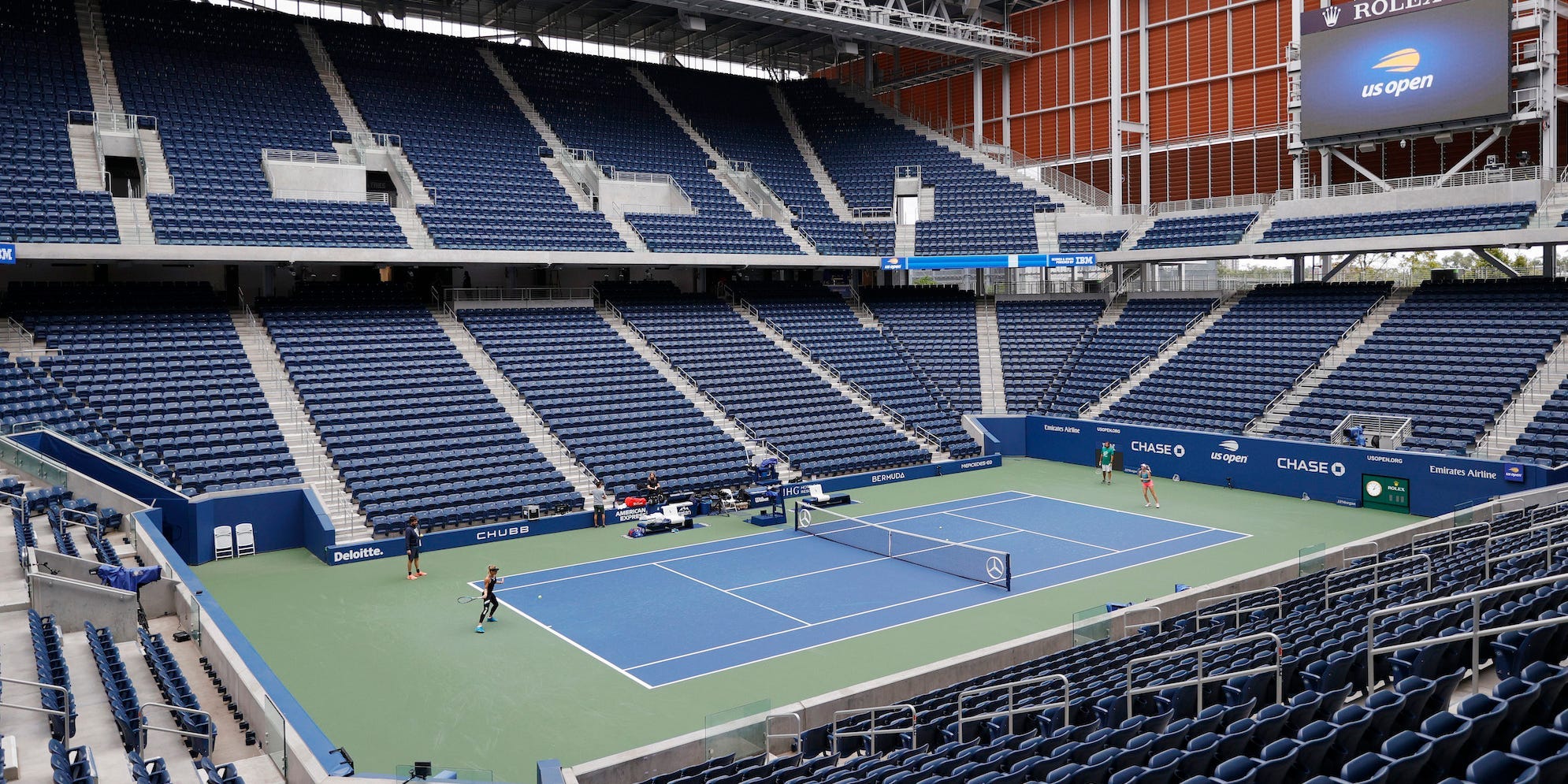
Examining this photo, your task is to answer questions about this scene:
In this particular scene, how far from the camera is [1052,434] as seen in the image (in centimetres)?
3750

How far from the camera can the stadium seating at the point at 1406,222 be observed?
32.5m

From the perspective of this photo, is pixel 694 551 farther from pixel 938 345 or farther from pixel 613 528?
pixel 938 345

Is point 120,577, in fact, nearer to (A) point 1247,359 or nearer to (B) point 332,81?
(B) point 332,81

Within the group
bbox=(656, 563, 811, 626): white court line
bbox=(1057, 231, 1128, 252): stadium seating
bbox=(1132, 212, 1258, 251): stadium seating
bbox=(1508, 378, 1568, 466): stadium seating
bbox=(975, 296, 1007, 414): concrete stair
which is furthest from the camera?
bbox=(1057, 231, 1128, 252): stadium seating

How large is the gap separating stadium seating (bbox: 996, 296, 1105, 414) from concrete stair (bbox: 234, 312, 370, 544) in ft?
74.4

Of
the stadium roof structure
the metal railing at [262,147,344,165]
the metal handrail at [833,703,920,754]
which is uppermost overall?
the stadium roof structure

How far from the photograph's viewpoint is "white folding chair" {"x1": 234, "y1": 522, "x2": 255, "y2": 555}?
24.7 metres

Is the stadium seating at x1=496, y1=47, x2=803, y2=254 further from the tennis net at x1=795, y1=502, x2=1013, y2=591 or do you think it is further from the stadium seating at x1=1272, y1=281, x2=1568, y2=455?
the stadium seating at x1=1272, y1=281, x2=1568, y2=455

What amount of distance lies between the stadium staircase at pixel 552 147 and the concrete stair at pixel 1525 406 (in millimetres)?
25819

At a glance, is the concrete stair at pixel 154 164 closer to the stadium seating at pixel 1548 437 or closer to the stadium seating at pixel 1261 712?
the stadium seating at pixel 1261 712

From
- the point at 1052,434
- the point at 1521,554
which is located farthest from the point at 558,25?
the point at 1521,554

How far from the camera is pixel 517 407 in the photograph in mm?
31844

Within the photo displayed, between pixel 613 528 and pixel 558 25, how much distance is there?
3029cm

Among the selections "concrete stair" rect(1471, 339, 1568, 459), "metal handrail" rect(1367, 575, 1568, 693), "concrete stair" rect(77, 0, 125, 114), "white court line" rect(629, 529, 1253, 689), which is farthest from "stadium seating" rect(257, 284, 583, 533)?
"concrete stair" rect(1471, 339, 1568, 459)
